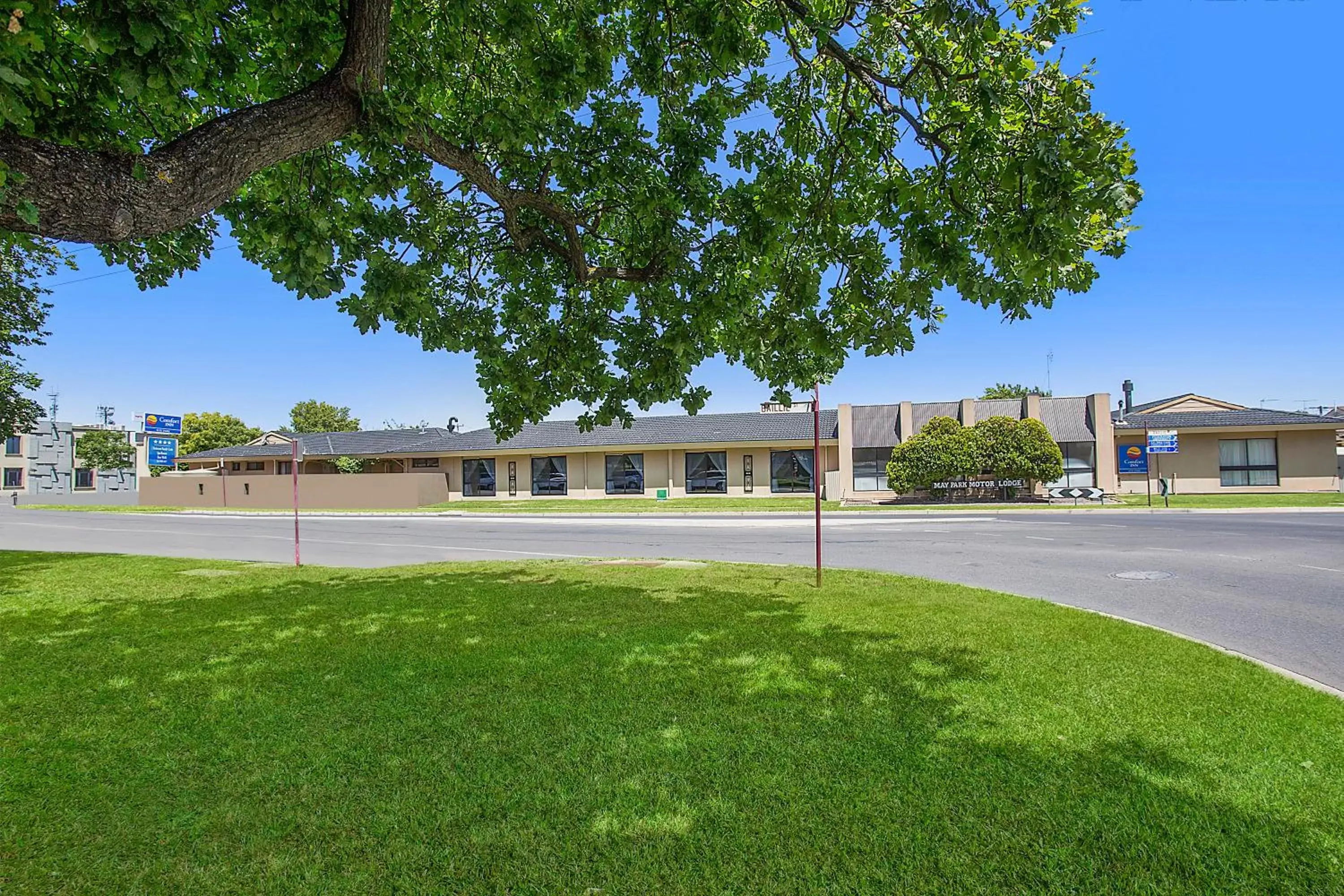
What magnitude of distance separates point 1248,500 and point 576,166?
108ft

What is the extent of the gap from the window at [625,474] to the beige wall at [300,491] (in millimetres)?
10095

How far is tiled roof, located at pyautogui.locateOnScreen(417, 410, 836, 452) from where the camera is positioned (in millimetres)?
34125

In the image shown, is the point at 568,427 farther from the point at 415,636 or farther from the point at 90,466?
the point at 90,466

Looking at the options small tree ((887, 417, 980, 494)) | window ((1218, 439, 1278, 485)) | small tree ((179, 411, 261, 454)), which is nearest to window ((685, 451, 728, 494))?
small tree ((887, 417, 980, 494))

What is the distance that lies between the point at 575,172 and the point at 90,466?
266 ft

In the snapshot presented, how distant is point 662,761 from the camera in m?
3.62

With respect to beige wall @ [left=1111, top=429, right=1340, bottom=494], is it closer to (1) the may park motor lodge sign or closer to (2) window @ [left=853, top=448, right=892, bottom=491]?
(1) the may park motor lodge sign

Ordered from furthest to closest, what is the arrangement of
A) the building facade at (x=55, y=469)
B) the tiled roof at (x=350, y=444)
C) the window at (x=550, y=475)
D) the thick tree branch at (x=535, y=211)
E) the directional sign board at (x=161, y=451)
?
the building facade at (x=55, y=469) → the directional sign board at (x=161, y=451) → the tiled roof at (x=350, y=444) → the window at (x=550, y=475) → the thick tree branch at (x=535, y=211)

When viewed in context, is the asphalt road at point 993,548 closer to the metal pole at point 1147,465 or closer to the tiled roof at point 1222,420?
the metal pole at point 1147,465

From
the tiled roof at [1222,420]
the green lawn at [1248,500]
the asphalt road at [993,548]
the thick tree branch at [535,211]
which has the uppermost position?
the thick tree branch at [535,211]

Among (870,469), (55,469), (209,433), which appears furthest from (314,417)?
(870,469)

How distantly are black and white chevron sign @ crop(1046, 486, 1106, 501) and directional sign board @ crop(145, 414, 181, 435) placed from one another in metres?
62.7

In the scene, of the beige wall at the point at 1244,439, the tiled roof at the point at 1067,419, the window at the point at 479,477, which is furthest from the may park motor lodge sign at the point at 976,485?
the window at the point at 479,477

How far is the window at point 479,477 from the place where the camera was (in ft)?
124
